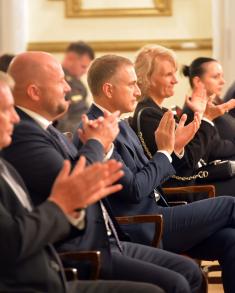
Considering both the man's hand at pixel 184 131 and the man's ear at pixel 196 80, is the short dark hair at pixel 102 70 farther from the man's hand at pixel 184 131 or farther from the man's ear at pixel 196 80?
the man's ear at pixel 196 80

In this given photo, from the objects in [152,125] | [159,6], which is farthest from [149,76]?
[159,6]

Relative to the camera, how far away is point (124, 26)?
7.99m

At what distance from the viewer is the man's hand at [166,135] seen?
3.76m

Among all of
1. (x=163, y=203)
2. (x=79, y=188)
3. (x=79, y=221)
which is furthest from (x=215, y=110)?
(x=79, y=188)

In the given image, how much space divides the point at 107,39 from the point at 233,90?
2.55m

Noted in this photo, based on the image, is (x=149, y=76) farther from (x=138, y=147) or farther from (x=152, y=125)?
(x=138, y=147)

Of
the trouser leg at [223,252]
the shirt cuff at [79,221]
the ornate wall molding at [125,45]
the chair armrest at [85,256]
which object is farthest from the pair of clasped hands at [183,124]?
the ornate wall molding at [125,45]

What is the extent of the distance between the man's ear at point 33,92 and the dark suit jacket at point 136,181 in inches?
19.3

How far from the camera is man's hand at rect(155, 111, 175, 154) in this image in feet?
12.3

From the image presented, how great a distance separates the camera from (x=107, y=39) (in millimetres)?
7988

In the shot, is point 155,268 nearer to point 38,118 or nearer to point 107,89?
point 38,118

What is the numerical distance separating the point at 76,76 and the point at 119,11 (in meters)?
0.77

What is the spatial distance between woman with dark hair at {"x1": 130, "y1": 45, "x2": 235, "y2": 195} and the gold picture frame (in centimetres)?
313

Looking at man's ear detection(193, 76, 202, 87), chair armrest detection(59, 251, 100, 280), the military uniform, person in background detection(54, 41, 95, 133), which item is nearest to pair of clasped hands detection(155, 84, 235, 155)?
man's ear detection(193, 76, 202, 87)
